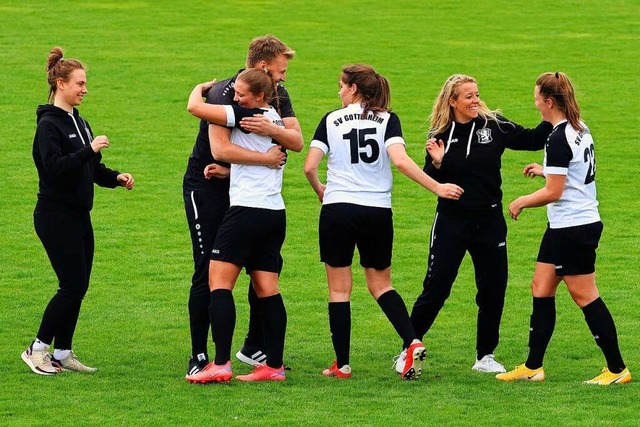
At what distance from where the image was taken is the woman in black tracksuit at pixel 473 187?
830 centimetres

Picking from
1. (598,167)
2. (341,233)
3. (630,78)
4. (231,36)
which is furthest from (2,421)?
(231,36)

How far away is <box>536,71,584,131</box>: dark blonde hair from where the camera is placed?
7.89 m

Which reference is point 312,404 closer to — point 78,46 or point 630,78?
point 630,78

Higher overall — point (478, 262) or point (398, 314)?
point (478, 262)

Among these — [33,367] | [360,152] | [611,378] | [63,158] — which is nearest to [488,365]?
[611,378]

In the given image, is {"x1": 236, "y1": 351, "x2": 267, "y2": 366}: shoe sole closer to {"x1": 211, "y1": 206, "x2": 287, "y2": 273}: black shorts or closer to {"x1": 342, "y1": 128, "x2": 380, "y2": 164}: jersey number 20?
{"x1": 211, "y1": 206, "x2": 287, "y2": 273}: black shorts

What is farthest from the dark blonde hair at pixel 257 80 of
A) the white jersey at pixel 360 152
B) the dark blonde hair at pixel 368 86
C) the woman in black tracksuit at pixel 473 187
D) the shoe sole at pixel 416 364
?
the shoe sole at pixel 416 364

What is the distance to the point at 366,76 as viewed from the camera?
8062 millimetres

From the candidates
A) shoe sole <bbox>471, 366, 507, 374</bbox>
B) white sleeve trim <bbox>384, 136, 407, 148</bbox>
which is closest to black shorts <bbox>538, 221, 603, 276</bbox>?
shoe sole <bbox>471, 366, 507, 374</bbox>

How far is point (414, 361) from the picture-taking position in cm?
797

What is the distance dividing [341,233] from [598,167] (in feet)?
31.4

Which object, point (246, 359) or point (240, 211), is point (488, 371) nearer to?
point (246, 359)

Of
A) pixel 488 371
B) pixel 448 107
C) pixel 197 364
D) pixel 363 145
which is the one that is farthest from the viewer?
pixel 488 371

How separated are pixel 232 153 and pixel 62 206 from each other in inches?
50.2
